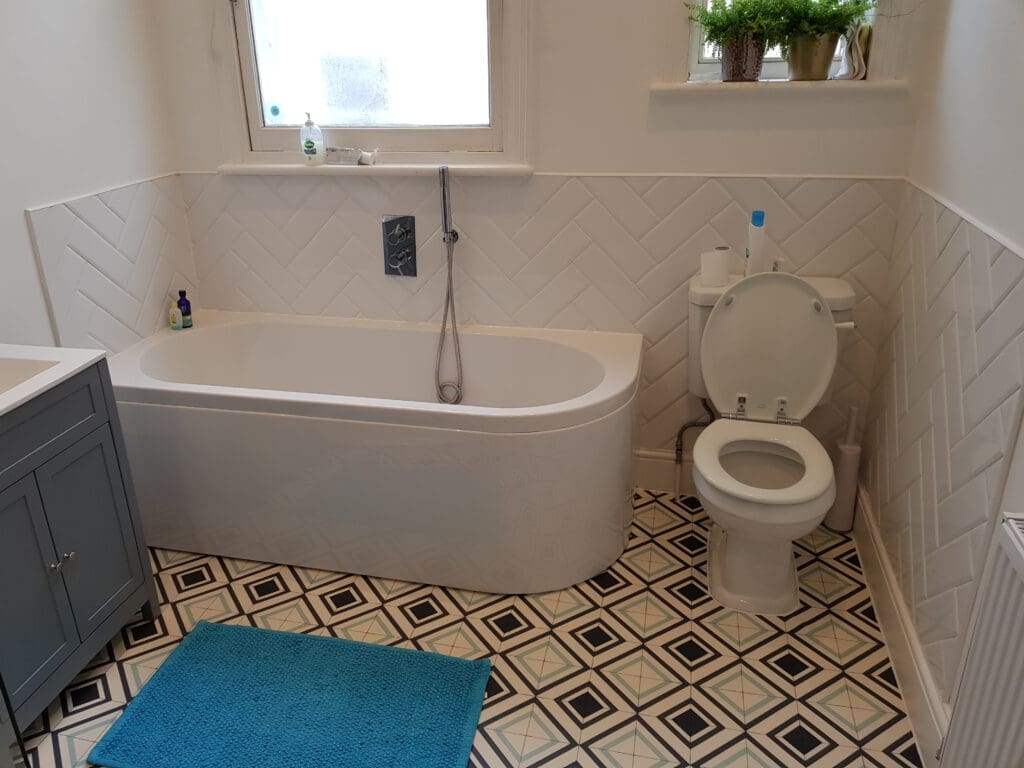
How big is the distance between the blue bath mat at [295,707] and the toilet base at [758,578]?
786 mm

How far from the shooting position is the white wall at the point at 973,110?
64.6 inches

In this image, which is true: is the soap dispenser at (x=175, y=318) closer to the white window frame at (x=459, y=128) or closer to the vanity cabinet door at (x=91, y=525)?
the white window frame at (x=459, y=128)

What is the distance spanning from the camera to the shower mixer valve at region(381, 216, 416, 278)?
9.25ft

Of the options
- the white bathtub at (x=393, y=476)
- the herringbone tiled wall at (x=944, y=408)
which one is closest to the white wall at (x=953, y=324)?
the herringbone tiled wall at (x=944, y=408)

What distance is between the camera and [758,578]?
2320 millimetres

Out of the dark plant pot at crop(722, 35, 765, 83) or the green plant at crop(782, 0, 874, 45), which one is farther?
the dark plant pot at crop(722, 35, 765, 83)

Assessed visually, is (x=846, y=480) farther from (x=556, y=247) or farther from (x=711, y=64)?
(x=711, y=64)

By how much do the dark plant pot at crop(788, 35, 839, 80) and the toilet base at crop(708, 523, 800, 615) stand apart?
1410 millimetres

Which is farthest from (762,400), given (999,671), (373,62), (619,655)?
(373,62)

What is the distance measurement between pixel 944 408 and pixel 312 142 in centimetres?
214

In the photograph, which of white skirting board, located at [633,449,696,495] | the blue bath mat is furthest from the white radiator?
white skirting board, located at [633,449,696,495]

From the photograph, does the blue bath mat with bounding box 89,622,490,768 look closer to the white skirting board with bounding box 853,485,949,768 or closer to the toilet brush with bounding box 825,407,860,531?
the white skirting board with bounding box 853,485,949,768

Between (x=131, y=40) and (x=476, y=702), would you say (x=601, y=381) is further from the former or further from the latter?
(x=131, y=40)

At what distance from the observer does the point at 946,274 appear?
1.98 meters
